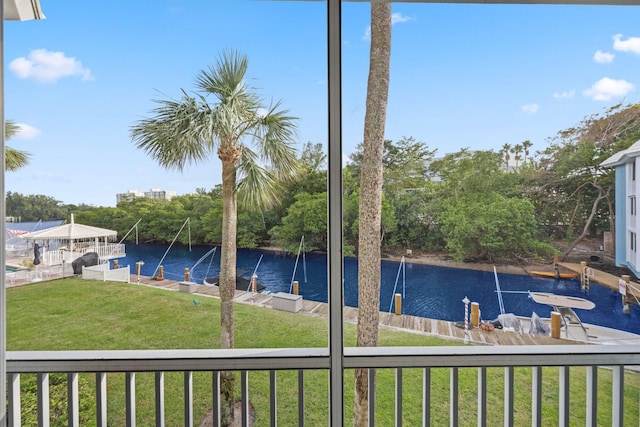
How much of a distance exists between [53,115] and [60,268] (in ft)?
2.64

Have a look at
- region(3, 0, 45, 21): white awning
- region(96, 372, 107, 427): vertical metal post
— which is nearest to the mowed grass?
region(96, 372, 107, 427): vertical metal post

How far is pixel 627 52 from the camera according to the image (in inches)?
63.9

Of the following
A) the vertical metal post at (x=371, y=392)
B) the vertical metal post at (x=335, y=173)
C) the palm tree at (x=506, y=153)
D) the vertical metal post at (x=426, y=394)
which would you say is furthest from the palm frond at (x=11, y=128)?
the palm tree at (x=506, y=153)

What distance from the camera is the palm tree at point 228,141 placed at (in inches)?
67.5

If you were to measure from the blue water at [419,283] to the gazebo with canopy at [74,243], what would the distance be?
0.30 ft

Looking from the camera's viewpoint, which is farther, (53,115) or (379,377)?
(379,377)

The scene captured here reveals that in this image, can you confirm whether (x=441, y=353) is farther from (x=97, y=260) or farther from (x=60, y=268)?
(x=60, y=268)

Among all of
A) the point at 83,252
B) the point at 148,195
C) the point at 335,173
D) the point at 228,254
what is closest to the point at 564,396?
the point at 335,173

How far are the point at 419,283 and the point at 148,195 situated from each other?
1.58m

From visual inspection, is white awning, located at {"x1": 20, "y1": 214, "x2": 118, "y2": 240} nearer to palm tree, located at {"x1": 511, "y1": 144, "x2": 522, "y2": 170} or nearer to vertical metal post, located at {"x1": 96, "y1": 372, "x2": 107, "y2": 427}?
vertical metal post, located at {"x1": 96, "y1": 372, "x2": 107, "y2": 427}

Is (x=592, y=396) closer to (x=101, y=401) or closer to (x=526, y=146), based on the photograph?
(x=526, y=146)

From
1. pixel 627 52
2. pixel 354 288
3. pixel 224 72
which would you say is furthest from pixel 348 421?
pixel 627 52

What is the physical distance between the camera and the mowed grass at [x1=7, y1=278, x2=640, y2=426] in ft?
5.12

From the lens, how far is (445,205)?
1.79 metres
